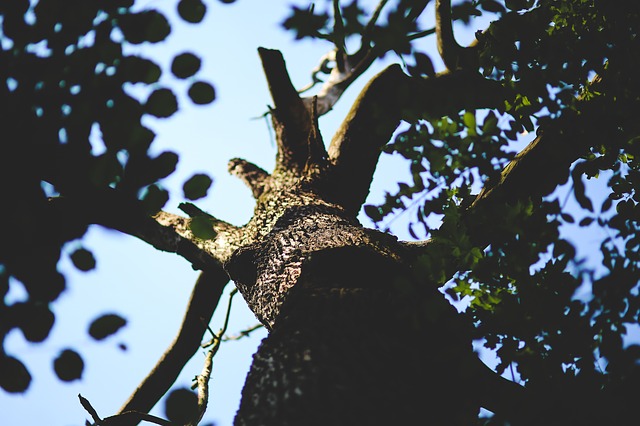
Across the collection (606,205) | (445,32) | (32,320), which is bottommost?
(32,320)

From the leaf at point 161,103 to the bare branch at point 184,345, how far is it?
1.97 metres

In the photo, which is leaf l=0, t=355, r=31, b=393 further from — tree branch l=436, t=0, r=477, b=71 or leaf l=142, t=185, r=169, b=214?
tree branch l=436, t=0, r=477, b=71

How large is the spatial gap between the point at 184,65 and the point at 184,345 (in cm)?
252

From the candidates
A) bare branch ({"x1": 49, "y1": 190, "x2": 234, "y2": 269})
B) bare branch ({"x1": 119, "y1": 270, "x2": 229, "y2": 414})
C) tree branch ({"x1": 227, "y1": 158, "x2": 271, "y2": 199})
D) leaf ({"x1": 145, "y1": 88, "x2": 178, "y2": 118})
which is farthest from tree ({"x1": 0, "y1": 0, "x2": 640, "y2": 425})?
bare branch ({"x1": 119, "y1": 270, "x2": 229, "y2": 414})

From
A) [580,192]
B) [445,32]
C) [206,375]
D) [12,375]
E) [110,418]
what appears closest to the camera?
[12,375]

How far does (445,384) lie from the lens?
1023mm

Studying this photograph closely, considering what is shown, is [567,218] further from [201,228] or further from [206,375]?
[206,375]

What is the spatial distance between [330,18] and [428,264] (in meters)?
0.71

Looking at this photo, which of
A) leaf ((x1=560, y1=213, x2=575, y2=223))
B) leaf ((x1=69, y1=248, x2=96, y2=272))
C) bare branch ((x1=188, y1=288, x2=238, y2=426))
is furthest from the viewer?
bare branch ((x1=188, y1=288, x2=238, y2=426))

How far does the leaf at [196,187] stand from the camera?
2.97ft

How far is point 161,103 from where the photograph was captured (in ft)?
2.89

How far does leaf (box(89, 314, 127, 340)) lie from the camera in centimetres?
94

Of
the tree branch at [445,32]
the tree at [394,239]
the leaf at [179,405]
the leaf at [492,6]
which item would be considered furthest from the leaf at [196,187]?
the tree branch at [445,32]

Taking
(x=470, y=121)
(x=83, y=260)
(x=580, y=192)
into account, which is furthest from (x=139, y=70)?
(x=580, y=192)
